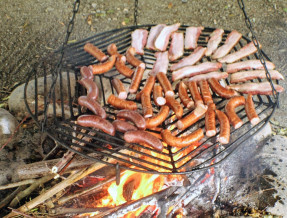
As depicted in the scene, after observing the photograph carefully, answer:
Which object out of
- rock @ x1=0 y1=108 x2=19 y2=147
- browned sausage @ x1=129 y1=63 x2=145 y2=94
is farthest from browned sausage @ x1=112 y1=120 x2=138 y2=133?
rock @ x1=0 y1=108 x2=19 y2=147

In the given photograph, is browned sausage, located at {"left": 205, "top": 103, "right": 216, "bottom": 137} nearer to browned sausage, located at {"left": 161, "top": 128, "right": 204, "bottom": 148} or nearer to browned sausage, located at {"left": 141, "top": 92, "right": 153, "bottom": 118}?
browned sausage, located at {"left": 161, "top": 128, "right": 204, "bottom": 148}

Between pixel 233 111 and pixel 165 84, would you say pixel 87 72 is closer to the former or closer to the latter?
pixel 165 84

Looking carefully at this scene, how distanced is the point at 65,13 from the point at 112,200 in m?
4.87

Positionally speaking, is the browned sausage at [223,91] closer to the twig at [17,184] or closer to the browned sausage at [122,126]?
the browned sausage at [122,126]

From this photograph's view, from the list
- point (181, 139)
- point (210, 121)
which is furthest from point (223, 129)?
point (181, 139)

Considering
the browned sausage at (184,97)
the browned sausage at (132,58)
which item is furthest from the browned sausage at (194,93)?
the browned sausage at (132,58)

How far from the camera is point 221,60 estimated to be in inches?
140

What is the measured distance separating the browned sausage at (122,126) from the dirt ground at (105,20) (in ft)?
10.9

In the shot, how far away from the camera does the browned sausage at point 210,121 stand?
270 cm

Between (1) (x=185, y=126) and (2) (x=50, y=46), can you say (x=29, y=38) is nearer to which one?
(2) (x=50, y=46)

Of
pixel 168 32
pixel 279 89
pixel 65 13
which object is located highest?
pixel 65 13

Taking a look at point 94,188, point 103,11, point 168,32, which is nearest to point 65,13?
point 103,11

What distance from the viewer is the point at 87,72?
125 inches

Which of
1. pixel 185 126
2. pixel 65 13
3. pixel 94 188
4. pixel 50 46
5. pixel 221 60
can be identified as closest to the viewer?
pixel 185 126
